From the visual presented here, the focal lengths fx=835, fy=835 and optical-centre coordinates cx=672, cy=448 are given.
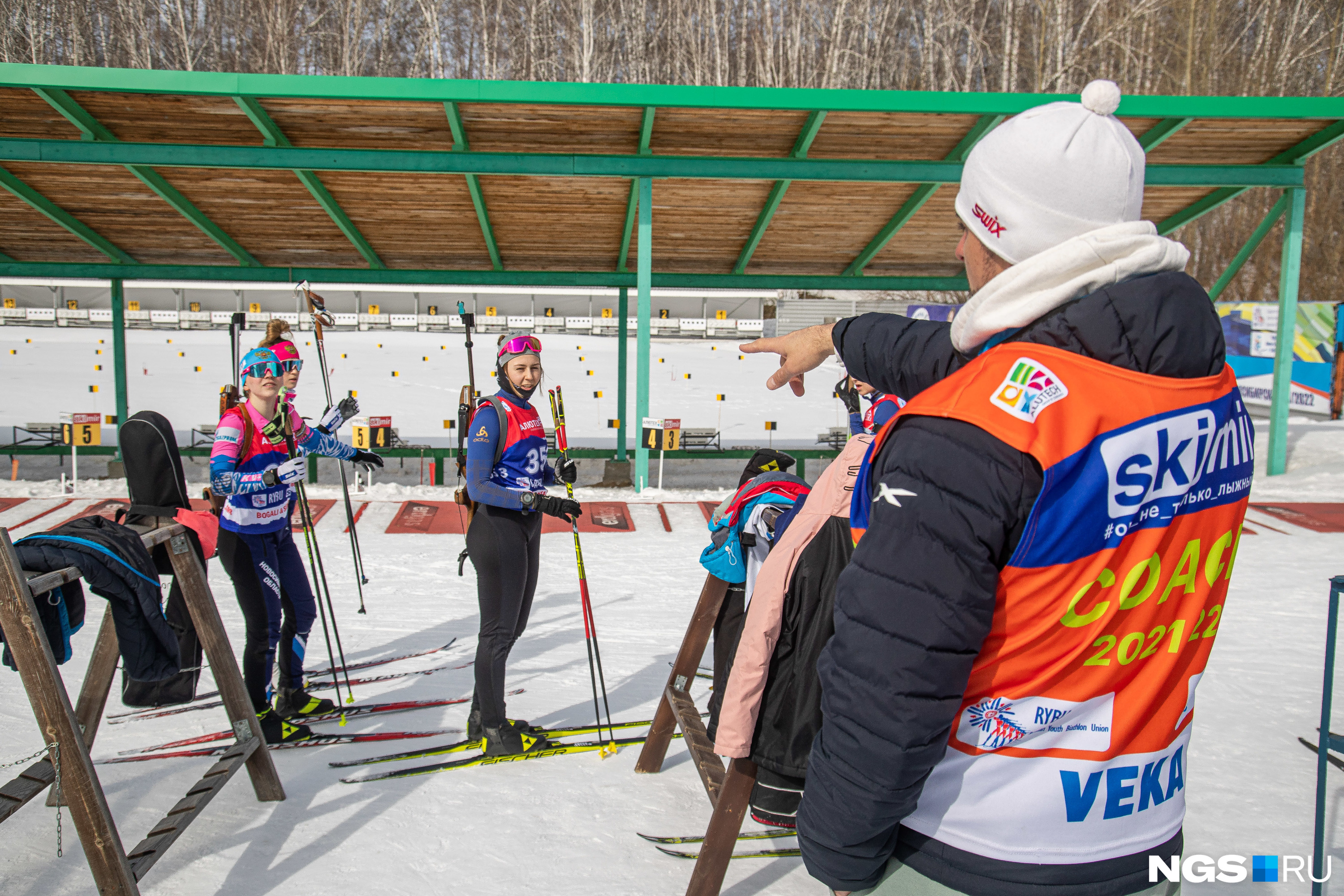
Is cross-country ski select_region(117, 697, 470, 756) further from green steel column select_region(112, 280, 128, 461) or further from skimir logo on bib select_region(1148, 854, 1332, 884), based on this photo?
green steel column select_region(112, 280, 128, 461)

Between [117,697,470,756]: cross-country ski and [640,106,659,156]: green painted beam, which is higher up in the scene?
[640,106,659,156]: green painted beam

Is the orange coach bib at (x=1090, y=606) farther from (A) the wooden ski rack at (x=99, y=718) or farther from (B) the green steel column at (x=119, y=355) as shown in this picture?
(B) the green steel column at (x=119, y=355)

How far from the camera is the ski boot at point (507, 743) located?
407cm

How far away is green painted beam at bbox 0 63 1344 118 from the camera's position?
751 centimetres

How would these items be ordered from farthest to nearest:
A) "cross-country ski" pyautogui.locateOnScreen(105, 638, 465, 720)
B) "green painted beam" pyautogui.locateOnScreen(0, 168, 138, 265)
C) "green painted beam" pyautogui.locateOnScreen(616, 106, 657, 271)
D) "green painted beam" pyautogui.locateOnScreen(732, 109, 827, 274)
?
"green painted beam" pyautogui.locateOnScreen(0, 168, 138, 265), "green painted beam" pyautogui.locateOnScreen(732, 109, 827, 274), "green painted beam" pyautogui.locateOnScreen(616, 106, 657, 271), "cross-country ski" pyautogui.locateOnScreen(105, 638, 465, 720)

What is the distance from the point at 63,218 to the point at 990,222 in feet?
38.7

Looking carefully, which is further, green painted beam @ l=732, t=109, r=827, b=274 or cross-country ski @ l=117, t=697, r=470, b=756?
green painted beam @ l=732, t=109, r=827, b=274

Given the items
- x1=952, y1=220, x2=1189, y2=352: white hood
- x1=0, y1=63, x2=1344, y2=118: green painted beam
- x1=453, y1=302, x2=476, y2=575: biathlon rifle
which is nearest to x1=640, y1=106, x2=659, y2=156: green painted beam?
x1=0, y1=63, x2=1344, y2=118: green painted beam

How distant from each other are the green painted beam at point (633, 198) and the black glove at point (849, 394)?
15.7 feet

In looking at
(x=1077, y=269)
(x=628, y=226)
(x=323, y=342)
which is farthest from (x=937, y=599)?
(x=628, y=226)

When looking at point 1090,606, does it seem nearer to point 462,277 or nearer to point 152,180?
point 152,180

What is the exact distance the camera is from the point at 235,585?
13.8 ft

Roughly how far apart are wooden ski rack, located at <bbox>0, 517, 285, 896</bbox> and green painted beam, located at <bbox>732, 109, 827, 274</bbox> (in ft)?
23.1

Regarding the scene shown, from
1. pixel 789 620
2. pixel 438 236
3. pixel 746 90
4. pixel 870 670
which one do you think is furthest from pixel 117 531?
pixel 438 236
